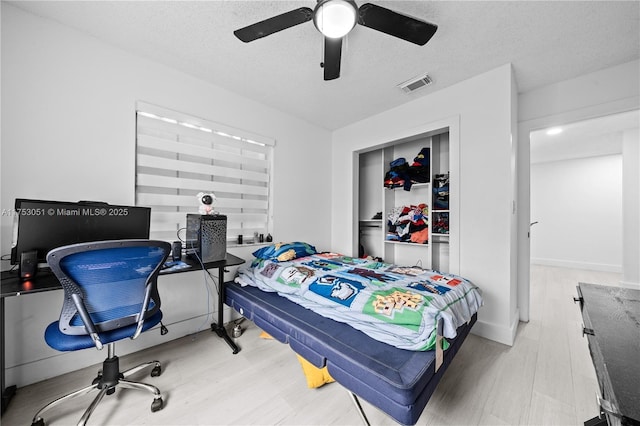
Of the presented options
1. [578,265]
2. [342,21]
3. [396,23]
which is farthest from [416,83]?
[578,265]

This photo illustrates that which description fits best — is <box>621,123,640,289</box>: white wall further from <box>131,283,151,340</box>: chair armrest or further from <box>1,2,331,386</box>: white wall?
<box>131,283,151,340</box>: chair armrest

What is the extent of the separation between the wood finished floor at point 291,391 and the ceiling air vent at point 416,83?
2636 millimetres

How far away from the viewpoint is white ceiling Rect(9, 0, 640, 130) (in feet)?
5.27

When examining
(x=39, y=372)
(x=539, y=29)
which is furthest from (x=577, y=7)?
(x=39, y=372)

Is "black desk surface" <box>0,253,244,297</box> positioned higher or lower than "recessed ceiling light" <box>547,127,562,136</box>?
lower

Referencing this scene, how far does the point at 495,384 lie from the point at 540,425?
323 mm

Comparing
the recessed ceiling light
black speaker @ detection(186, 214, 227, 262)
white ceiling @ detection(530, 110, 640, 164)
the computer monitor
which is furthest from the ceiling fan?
the recessed ceiling light

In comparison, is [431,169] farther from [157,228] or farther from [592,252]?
[592,252]

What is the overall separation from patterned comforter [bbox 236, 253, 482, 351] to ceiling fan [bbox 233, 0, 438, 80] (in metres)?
1.67

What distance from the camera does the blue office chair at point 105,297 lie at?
118 centimetres

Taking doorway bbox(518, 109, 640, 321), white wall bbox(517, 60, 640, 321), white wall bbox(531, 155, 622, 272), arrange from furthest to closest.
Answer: white wall bbox(531, 155, 622, 272)
doorway bbox(518, 109, 640, 321)
white wall bbox(517, 60, 640, 321)

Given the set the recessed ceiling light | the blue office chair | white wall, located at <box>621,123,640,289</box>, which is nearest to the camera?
the blue office chair

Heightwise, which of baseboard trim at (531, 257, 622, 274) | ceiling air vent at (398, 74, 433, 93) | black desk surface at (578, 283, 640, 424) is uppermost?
ceiling air vent at (398, 74, 433, 93)

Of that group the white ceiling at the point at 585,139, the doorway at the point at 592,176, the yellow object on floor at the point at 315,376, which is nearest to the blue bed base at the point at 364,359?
the yellow object on floor at the point at 315,376
